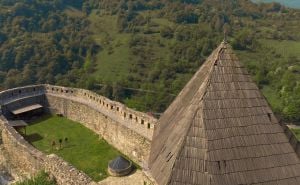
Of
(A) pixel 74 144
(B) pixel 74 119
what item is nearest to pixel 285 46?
(B) pixel 74 119

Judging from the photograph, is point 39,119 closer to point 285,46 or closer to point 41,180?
point 41,180

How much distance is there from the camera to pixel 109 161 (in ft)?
67.4

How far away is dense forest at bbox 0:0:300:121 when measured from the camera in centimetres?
5188

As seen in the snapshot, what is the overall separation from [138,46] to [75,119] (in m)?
44.5

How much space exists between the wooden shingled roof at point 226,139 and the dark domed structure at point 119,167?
9008mm

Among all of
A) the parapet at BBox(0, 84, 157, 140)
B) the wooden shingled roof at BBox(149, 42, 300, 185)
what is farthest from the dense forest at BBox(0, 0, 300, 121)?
the wooden shingled roof at BBox(149, 42, 300, 185)

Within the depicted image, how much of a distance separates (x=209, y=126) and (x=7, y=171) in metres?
13.0

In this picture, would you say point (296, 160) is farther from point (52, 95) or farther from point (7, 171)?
point (52, 95)

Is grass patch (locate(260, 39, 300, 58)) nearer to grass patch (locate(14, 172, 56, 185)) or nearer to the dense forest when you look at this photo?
the dense forest

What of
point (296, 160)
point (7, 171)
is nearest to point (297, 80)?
point (7, 171)

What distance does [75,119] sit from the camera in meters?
25.2

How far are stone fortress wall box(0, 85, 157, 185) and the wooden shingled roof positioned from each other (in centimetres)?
509

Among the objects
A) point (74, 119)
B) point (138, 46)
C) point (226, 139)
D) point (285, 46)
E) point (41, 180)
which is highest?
point (226, 139)

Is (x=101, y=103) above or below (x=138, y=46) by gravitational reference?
above
